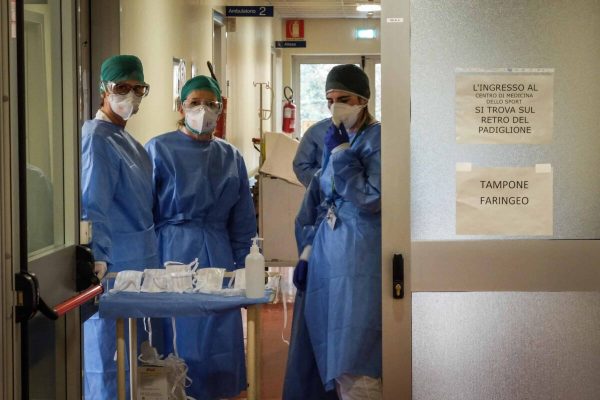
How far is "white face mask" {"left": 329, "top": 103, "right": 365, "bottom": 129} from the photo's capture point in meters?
3.46

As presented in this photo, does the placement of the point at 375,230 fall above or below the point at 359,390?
above

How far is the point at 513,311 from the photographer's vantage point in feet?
7.89

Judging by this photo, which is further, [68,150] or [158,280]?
[158,280]

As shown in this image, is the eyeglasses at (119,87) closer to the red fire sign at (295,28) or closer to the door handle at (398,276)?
the door handle at (398,276)

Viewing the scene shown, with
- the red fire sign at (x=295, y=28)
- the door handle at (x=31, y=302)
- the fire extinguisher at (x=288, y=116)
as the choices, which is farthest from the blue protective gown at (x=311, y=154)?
the red fire sign at (x=295, y=28)

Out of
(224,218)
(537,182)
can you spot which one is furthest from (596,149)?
(224,218)

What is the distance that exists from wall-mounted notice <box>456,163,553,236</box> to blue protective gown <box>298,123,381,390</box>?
32.0 inches

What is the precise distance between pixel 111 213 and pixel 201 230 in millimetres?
478

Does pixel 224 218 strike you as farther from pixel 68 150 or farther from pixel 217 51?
pixel 217 51

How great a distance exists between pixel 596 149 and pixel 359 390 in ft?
4.27

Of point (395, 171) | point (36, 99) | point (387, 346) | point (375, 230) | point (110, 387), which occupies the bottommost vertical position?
point (110, 387)

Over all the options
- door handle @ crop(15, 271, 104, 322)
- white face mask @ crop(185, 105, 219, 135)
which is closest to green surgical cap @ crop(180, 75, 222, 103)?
white face mask @ crop(185, 105, 219, 135)

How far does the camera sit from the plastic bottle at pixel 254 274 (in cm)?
284

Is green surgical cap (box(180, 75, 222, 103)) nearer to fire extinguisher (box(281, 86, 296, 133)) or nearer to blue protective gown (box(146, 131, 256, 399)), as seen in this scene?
blue protective gown (box(146, 131, 256, 399))
